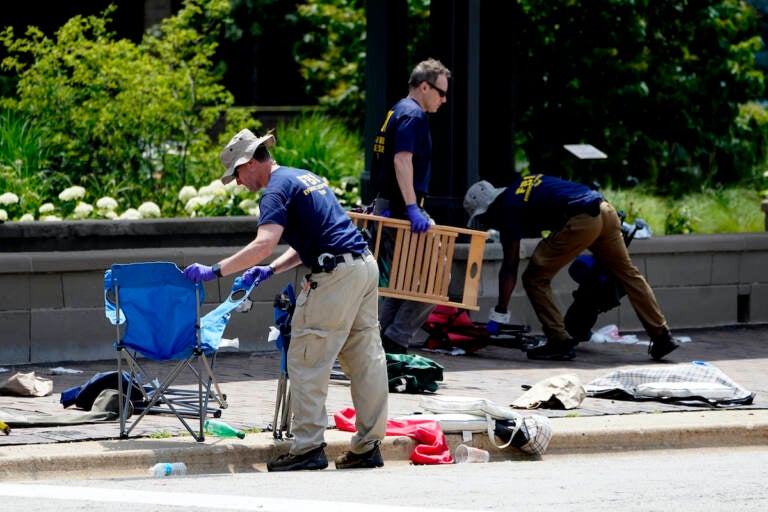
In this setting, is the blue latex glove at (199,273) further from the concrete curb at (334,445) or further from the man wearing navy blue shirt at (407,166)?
the man wearing navy blue shirt at (407,166)

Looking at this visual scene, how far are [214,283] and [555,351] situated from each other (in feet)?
8.87

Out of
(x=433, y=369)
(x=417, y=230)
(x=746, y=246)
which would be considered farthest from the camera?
(x=746, y=246)

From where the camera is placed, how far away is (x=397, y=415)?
8797mm

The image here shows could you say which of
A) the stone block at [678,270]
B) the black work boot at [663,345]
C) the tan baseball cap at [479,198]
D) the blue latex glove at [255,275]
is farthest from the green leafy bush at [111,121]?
the blue latex glove at [255,275]

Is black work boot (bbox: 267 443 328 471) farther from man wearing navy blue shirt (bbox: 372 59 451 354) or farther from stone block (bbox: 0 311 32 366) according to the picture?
stone block (bbox: 0 311 32 366)

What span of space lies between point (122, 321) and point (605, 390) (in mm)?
3446

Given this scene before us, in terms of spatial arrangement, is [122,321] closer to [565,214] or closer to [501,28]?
[565,214]

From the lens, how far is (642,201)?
16.3 m

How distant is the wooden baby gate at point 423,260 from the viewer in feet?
34.0

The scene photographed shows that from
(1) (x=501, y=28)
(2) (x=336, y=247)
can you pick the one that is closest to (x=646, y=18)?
(1) (x=501, y=28)

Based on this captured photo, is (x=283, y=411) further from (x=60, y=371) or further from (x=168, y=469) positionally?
(x=60, y=371)

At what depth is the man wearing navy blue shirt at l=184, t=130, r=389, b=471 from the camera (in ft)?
24.7

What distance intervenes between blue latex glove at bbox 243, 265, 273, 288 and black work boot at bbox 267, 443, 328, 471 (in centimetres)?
95

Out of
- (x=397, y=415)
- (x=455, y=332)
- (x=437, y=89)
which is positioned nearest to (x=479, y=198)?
(x=455, y=332)
